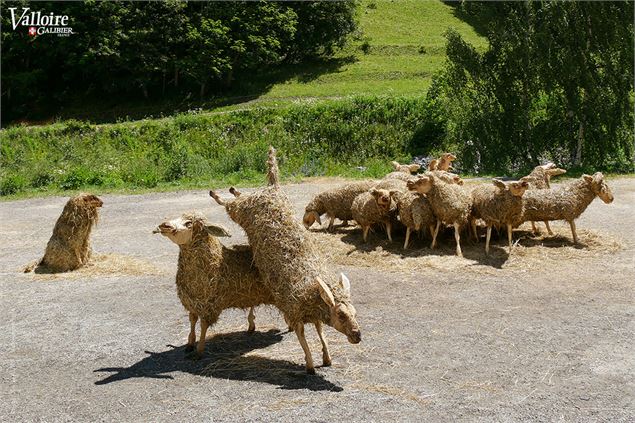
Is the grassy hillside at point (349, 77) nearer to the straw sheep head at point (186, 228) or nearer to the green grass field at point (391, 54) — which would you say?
the green grass field at point (391, 54)

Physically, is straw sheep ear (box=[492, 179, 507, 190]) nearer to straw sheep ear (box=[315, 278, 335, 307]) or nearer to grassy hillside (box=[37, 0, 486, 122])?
straw sheep ear (box=[315, 278, 335, 307])

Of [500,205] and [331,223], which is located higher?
[500,205]

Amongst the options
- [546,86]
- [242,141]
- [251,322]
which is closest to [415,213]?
[251,322]

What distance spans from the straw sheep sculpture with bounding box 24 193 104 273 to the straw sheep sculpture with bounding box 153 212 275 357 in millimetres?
5424

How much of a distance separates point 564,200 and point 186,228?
837 cm

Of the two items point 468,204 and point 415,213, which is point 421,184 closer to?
point 415,213

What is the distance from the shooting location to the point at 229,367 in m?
8.71

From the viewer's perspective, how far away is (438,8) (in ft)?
225

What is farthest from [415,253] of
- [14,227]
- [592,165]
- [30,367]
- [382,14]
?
[382,14]

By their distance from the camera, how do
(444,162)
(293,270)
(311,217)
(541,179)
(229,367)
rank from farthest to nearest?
(444,162) < (311,217) < (541,179) < (229,367) < (293,270)

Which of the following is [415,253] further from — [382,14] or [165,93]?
[382,14]

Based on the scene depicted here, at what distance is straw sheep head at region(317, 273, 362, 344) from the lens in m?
7.96

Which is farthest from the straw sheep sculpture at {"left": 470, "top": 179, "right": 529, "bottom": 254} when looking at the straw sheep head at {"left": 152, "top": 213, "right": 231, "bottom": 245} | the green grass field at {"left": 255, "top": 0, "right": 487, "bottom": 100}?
the green grass field at {"left": 255, "top": 0, "right": 487, "bottom": 100}

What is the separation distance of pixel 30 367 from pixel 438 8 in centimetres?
6554
